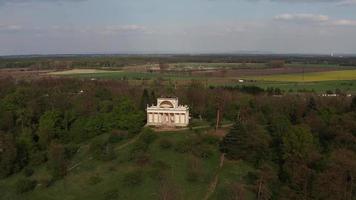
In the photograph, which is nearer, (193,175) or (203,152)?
(193,175)

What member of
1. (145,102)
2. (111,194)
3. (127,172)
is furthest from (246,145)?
(145,102)

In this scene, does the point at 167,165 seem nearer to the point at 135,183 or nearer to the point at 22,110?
the point at 135,183

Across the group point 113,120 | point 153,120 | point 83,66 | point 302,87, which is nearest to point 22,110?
point 113,120

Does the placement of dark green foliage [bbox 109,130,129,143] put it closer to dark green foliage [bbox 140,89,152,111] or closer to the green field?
the green field

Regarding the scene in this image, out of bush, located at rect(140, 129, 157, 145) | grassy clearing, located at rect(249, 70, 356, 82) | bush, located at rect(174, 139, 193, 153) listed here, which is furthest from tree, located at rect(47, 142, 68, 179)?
grassy clearing, located at rect(249, 70, 356, 82)

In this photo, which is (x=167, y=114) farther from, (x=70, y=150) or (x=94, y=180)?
(x=94, y=180)
